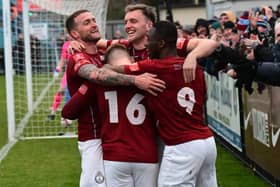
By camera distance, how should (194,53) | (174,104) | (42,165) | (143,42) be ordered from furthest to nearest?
(42,165) < (143,42) < (194,53) < (174,104)

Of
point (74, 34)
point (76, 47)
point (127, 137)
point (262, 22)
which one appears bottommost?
point (127, 137)

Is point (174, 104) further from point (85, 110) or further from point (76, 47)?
point (76, 47)

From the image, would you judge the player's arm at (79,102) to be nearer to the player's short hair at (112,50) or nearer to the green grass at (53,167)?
the player's short hair at (112,50)

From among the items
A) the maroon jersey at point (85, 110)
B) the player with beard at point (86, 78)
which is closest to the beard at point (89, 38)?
the player with beard at point (86, 78)

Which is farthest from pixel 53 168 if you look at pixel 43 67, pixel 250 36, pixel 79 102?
pixel 43 67

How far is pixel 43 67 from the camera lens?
58.1 ft

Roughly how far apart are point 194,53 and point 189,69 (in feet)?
0.66

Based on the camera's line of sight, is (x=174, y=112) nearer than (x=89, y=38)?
Yes

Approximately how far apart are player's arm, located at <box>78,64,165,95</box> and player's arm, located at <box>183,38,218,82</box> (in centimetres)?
20

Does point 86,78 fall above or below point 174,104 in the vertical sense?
above

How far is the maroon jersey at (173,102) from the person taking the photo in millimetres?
4945

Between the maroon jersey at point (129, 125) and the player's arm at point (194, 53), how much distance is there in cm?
38

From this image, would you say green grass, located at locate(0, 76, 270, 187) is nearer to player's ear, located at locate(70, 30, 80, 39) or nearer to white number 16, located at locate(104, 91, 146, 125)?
player's ear, located at locate(70, 30, 80, 39)

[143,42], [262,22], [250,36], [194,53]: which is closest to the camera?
[194,53]
